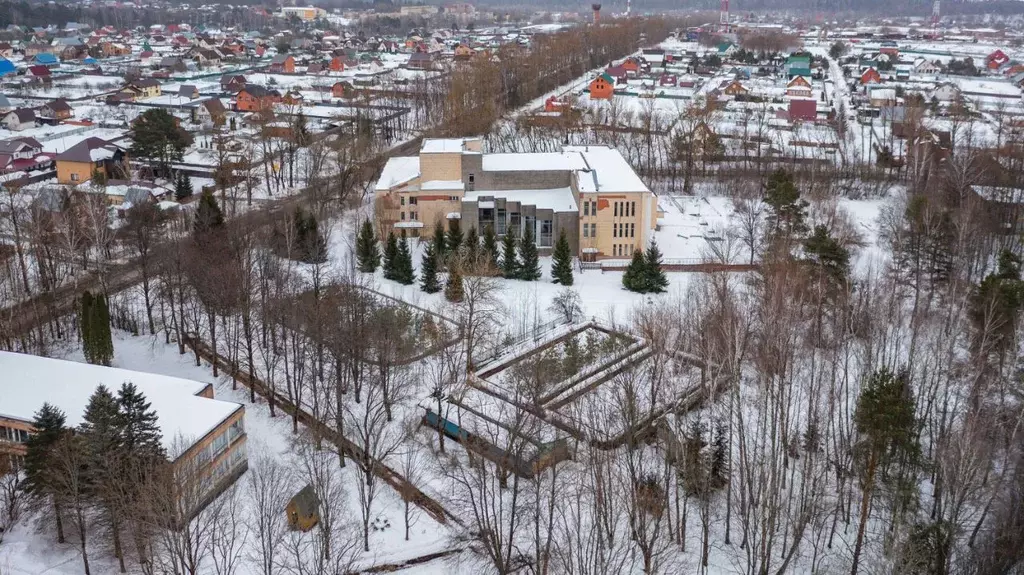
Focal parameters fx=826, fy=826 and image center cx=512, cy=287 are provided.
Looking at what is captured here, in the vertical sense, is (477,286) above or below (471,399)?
above

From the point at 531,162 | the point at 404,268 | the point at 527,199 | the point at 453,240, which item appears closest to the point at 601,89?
the point at 531,162

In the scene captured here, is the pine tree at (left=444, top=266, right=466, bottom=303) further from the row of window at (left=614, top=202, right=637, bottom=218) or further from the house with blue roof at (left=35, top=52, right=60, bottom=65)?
the house with blue roof at (left=35, top=52, right=60, bottom=65)

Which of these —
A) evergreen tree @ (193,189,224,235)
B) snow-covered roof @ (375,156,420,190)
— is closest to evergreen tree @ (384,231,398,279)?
snow-covered roof @ (375,156,420,190)

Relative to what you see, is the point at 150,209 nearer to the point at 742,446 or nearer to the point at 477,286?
the point at 477,286

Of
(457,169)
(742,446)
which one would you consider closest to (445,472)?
(742,446)

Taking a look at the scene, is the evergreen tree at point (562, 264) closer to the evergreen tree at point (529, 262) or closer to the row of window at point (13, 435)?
the evergreen tree at point (529, 262)

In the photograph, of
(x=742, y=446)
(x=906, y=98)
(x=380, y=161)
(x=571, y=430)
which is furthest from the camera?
(x=906, y=98)

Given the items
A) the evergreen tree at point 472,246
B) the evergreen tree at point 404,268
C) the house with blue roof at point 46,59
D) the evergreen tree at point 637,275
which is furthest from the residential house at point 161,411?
the house with blue roof at point 46,59
